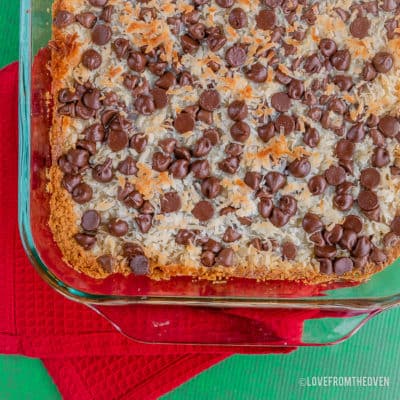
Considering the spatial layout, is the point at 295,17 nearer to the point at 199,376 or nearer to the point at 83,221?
the point at 83,221

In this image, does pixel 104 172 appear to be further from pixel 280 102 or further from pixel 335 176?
pixel 335 176

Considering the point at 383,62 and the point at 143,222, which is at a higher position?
the point at 383,62

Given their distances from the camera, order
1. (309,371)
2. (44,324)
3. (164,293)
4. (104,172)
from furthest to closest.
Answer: (309,371)
(44,324)
(164,293)
(104,172)

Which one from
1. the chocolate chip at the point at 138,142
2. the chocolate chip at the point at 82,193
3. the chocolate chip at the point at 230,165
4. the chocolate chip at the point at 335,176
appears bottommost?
the chocolate chip at the point at 82,193

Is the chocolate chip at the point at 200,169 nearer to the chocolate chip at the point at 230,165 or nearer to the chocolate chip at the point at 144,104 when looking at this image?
the chocolate chip at the point at 230,165

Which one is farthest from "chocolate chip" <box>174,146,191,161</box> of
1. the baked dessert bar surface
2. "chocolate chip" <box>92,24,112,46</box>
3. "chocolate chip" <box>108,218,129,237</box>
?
"chocolate chip" <box>92,24,112,46</box>

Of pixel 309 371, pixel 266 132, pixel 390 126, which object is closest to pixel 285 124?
pixel 266 132

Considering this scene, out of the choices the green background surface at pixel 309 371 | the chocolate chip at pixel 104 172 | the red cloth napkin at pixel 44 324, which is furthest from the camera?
the green background surface at pixel 309 371

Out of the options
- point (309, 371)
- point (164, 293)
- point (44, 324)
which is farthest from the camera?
point (309, 371)

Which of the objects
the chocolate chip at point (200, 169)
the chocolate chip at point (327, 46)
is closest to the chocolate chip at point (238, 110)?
the chocolate chip at point (200, 169)
